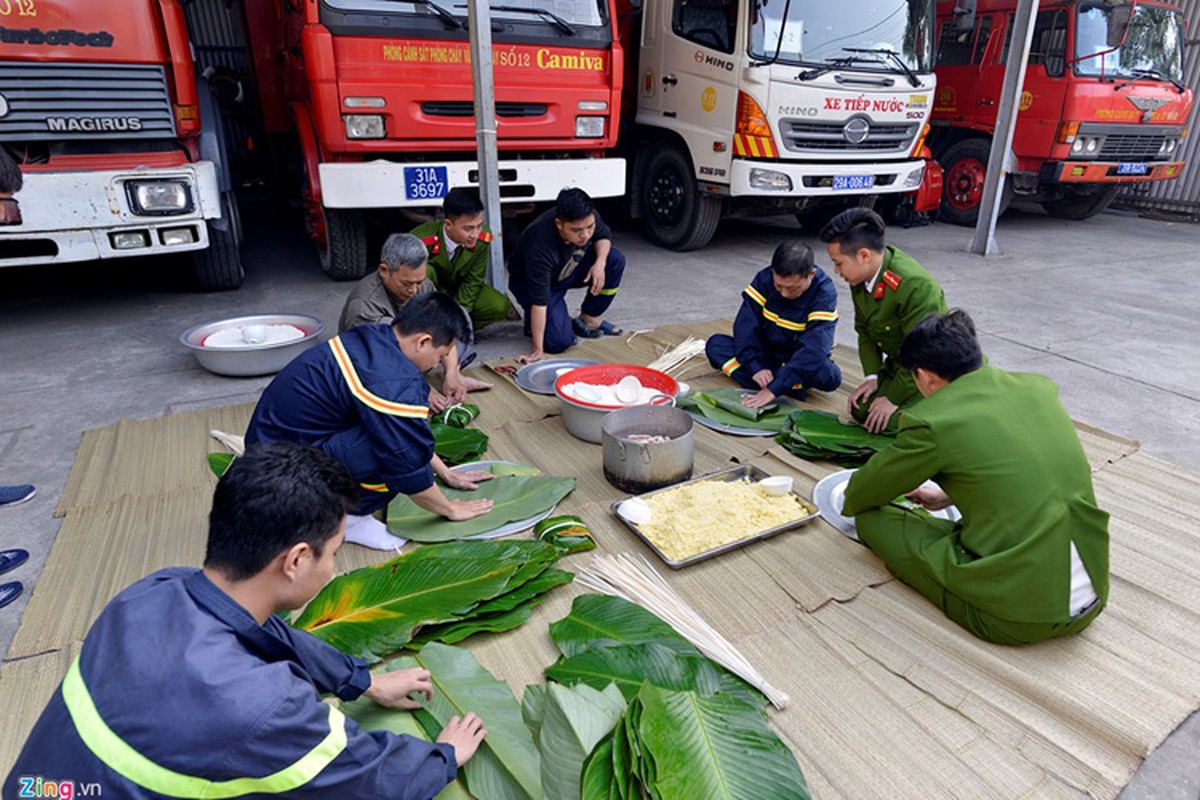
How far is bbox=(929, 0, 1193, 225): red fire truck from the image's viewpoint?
808 centimetres

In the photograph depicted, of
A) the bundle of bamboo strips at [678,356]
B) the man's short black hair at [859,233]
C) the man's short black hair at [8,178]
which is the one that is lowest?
the bundle of bamboo strips at [678,356]

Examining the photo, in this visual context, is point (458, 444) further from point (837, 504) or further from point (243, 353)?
point (243, 353)

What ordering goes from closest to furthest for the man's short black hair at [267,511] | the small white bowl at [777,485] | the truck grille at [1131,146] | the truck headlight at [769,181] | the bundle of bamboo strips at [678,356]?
the man's short black hair at [267,511] → the small white bowl at [777,485] → the bundle of bamboo strips at [678,356] → the truck headlight at [769,181] → the truck grille at [1131,146]

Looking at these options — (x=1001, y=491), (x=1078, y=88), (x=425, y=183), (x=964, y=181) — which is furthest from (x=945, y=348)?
(x=964, y=181)

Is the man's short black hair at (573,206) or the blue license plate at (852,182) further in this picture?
the blue license plate at (852,182)

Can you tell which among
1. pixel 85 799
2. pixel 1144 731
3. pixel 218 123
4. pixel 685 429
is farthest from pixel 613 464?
pixel 218 123

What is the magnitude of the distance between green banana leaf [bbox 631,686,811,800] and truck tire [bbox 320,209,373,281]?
17.5 ft

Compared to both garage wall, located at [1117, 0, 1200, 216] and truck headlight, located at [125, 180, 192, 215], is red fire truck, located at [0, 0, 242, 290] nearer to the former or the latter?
truck headlight, located at [125, 180, 192, 215]

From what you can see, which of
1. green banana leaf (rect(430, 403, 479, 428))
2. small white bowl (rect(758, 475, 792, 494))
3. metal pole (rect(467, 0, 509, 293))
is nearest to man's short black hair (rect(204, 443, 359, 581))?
small white bowl (rect(758, 475, 792, 494))

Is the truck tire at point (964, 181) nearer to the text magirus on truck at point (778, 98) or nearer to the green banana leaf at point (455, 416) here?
the text magirus on truck at point (778, 98)

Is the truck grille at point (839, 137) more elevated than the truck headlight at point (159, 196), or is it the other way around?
the truck grille at point (839, 137)

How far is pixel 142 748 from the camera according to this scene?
1011mm

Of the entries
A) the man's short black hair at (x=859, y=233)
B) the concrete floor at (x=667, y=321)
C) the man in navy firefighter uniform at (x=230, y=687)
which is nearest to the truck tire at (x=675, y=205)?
the concrete floor at (x=667, y=321)

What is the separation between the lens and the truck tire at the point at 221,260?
555 cm
